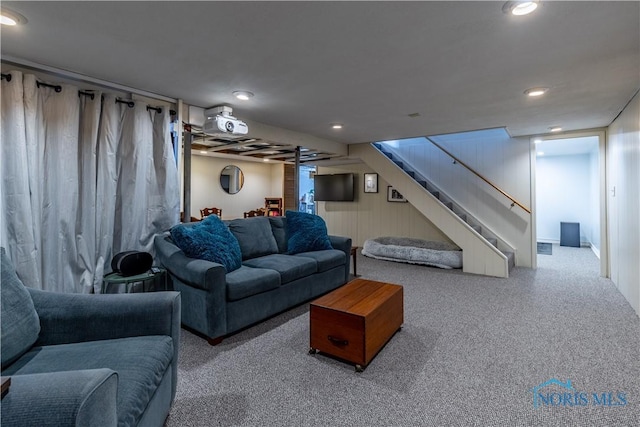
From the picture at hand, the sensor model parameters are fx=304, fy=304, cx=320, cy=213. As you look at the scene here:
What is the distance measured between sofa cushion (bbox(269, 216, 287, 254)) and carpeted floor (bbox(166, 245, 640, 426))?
3.39 ft

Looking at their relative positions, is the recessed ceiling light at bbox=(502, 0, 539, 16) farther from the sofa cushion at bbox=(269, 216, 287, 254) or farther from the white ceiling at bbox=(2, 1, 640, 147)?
the sofa cushion at bbox=(269, 216, 287, 254)

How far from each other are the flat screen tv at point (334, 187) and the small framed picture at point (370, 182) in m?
0.32

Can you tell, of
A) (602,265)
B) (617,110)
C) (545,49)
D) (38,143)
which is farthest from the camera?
(602,265)

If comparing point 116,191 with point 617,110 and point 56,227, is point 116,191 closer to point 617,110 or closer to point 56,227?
point 56,227

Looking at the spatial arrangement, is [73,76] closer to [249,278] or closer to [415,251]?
[249,278]

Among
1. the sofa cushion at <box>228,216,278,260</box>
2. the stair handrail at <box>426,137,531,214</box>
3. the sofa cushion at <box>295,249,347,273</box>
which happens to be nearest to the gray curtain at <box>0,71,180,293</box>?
the sofa cushion at <box>228,216,278,260</box>

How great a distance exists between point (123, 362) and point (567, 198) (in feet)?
30.5

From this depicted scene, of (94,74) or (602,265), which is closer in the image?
(94,74)

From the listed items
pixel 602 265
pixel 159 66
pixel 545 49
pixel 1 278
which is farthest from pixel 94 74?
pixel 602 265

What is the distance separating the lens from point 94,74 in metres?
2.59

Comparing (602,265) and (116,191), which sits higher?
(116,191)

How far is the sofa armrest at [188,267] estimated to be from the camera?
241 centimetres

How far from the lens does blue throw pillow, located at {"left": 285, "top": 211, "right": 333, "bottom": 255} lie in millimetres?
3877

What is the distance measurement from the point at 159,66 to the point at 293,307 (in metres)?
2.53
